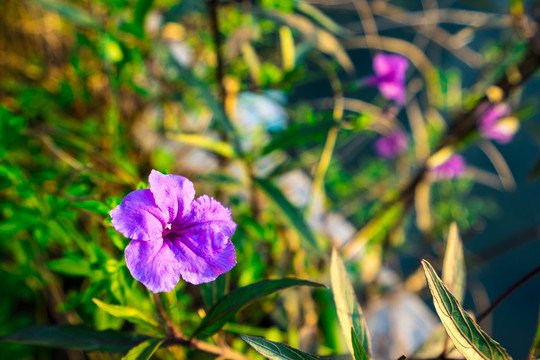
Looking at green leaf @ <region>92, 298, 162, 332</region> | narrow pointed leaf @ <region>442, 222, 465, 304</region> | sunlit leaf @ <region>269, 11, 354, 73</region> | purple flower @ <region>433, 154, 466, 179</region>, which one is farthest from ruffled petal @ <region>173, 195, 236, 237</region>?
purple flower @ <region>433, 154, 466, 179</region>

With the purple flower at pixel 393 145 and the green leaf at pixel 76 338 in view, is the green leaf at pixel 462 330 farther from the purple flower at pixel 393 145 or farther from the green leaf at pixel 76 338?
the purple flower at pixel 393 145

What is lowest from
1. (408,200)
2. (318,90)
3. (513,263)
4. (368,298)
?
(513,263)

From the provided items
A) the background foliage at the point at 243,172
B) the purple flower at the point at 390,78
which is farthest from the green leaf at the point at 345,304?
the purple flower at the point at 390,78

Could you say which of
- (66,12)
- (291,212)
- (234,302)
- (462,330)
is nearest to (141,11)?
(66,12)

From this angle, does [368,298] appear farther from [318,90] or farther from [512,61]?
[318,90]

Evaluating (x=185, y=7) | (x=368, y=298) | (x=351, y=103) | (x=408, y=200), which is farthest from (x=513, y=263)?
(x=185, y=7)
